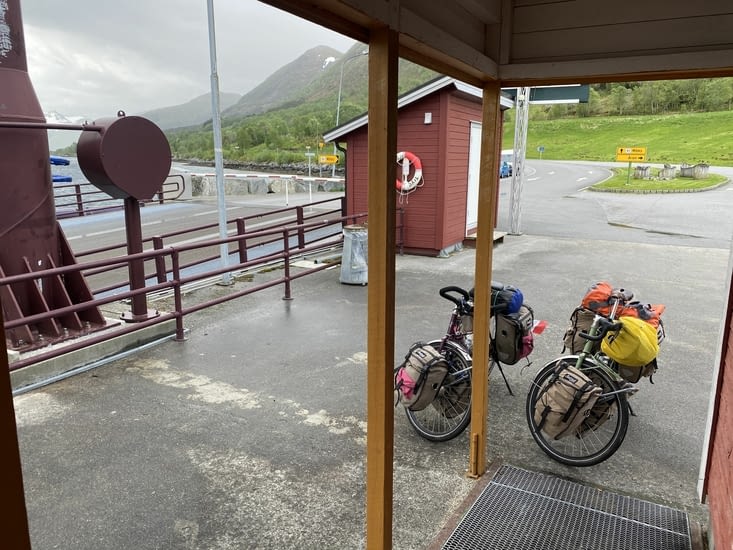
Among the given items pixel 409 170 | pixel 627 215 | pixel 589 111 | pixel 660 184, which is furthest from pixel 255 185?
pixel 589 111

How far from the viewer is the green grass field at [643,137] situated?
4603cm

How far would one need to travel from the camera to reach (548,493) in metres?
2.96

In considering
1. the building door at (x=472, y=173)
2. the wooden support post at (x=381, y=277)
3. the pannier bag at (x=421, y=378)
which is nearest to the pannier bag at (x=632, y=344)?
the pannier bag at (x=421, y=378)

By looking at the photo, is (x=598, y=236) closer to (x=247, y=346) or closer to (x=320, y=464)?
(x=247, y=346)

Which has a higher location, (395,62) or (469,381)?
(395,62)

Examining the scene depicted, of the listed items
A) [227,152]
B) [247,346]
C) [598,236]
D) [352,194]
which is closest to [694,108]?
[227,152]

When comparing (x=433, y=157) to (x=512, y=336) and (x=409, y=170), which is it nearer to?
(x=409, y=170)

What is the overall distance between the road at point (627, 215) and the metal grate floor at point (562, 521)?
33.0ft

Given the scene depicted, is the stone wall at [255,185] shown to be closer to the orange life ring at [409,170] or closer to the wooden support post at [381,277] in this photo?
the orange life ring at [409,170]

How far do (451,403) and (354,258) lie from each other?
4.32m

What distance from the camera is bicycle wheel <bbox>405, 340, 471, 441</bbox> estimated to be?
3.44 m

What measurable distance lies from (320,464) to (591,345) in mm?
1828

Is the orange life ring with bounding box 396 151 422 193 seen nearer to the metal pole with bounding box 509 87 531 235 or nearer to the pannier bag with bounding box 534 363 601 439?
the metal pole with bounding box 509 87 531 235

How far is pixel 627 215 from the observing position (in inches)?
669
